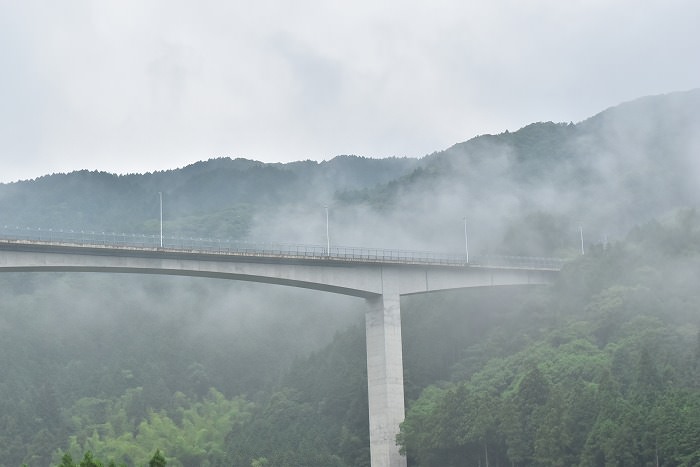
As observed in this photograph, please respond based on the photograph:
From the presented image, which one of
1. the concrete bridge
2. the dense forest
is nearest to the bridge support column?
the concrete bridge

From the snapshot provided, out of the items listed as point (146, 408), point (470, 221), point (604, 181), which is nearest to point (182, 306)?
point (146, 408)

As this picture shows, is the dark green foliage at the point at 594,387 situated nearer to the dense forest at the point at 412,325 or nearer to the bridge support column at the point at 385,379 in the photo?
the dense forest at the point at 412,325

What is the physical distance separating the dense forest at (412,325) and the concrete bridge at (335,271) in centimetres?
260

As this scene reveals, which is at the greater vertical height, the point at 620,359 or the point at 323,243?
the point at 323,243

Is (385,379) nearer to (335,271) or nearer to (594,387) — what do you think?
(335,271)

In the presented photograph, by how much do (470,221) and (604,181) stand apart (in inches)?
624

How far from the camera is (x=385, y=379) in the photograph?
77.8 metres

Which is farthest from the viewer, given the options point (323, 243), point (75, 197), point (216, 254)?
point (75, 197)

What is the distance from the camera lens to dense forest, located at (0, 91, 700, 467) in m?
74.6

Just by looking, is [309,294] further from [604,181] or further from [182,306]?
[604,181]

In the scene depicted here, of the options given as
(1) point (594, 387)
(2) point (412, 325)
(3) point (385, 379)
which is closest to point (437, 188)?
(2) point (412, 325)

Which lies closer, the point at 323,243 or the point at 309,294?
the point at 309,294

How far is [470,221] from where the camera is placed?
128125 millimetres

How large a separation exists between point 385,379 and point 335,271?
23.6ft
